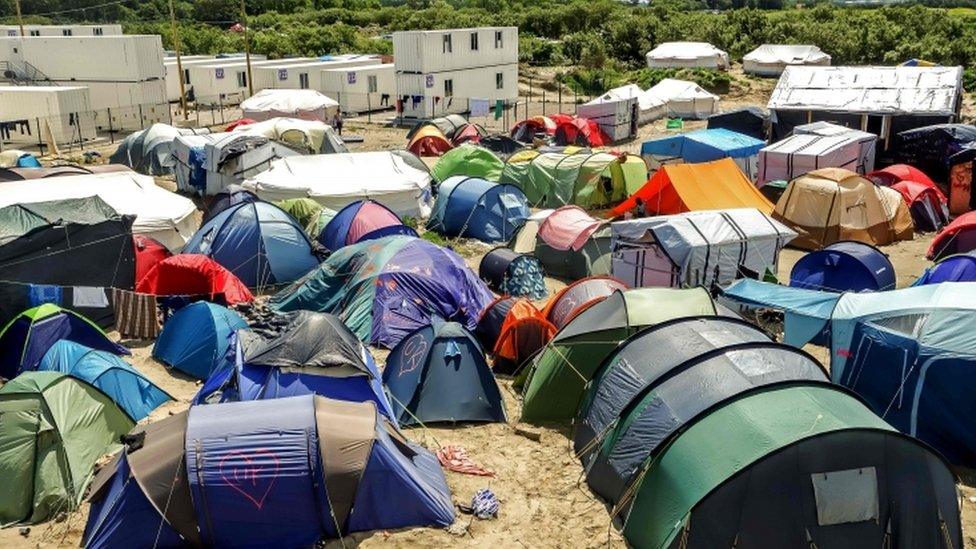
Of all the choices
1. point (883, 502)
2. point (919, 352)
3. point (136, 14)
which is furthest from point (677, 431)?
point (136, 14)

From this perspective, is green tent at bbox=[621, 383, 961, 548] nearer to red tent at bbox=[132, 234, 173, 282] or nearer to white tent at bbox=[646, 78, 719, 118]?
red tent at bbox=[132, 234, 173, 282]

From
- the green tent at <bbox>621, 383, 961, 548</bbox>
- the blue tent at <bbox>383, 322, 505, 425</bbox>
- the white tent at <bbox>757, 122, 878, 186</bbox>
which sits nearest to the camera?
the green tent at <bbox>621, 383, 961, 548</bbox>

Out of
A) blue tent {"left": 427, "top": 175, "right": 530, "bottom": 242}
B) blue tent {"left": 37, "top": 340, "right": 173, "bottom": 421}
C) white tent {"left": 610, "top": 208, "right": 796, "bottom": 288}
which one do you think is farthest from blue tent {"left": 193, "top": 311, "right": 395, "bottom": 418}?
blue tent {"left": 427, "top": 175, "right": 530, "bottom": 242}

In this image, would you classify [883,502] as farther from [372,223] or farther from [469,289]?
[372,223]

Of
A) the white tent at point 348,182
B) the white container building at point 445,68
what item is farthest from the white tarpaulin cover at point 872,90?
the white container building at point 445,68

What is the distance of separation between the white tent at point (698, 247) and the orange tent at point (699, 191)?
4.67m

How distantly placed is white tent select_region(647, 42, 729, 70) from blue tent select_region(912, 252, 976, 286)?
1734 inches

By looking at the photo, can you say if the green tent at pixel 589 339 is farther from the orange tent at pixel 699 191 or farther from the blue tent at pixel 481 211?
the blue tent at pixel 481 211

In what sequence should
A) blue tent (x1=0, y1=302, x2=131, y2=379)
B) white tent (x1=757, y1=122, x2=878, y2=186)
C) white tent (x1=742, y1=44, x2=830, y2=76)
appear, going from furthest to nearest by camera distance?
white tent (x1=742, y1=44, x2=830, y2=76) → white tent (x1=757, y1=122, x2=878, y2=186) → blue tent (x1=0, y1=302, x2=131, y2=379)

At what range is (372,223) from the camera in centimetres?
2145

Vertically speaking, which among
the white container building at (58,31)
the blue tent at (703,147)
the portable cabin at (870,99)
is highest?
the white container building at (58,31)

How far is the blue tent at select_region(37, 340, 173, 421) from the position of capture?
44.6 feet

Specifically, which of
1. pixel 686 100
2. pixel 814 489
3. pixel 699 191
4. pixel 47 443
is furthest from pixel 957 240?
pixel 686 100

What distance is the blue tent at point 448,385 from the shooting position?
13578 millimetres
